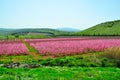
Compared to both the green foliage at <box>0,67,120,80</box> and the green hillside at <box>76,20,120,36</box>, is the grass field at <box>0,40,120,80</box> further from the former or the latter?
the green hillside at <box>76,20,120,36</box>

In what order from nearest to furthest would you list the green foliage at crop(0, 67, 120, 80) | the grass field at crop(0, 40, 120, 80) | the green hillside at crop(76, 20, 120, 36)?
the green foliage at crop(0, 67, 120, 80), the grass field at crop(0, 40, 120, 80), the green hillside at crop(76, 20, 120, 36)

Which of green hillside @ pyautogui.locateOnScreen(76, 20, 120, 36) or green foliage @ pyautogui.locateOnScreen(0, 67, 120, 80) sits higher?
green foliage @ pyautogui.locateOnScreen(0, 67, 120, 80)

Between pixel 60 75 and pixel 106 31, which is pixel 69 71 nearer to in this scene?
pixel 60 75

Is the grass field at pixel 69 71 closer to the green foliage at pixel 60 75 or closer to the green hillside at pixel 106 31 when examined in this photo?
the green foliage at pixel 60 75

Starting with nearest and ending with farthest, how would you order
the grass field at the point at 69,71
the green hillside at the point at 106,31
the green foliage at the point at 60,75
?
the green foliage at the point at 60,75 → the grass field at the point at 69,71 → the green hillside at the point at 106,31

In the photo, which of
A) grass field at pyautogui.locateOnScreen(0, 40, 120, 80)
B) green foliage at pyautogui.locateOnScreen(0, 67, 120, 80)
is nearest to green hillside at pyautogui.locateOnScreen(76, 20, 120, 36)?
grass field at pyautogui.locateOnScreen(0, 40, 120, 80)

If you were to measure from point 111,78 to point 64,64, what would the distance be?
25.0 feet

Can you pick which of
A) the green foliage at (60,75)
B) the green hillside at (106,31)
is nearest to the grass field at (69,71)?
the green foliage at (60,75)

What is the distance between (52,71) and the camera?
20078 mm

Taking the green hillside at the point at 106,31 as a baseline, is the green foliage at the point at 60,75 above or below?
above

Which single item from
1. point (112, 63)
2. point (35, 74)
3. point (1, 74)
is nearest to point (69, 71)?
point (35, 74)

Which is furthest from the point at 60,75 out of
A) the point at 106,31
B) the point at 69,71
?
the point at 106,31

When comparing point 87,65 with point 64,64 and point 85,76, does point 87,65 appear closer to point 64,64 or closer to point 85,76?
point 64,64

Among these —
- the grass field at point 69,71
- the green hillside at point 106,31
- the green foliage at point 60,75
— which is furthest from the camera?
the green hillside at point 106,31
